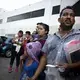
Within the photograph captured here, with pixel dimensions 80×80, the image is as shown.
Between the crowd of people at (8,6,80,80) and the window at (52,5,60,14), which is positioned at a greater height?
the window at (52,5,60,14)

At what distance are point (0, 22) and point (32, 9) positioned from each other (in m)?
10.5

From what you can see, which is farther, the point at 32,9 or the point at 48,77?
the point at 32,9

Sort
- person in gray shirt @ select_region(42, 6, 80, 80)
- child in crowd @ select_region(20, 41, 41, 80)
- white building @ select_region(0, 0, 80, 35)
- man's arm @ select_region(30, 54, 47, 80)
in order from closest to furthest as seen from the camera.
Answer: person in gray shirt @ select_region(42, 6, 80, 80) → man's arm @ select_region(30, 54, 47, 80) → child in crowd @ select_region(20, 41, 41, 80) → white building @ select_region(0, 0, 80, 35)

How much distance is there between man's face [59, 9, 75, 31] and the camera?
2.42 metres

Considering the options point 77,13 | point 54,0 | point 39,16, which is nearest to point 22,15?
point 39,16

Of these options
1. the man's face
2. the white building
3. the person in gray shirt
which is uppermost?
the white building

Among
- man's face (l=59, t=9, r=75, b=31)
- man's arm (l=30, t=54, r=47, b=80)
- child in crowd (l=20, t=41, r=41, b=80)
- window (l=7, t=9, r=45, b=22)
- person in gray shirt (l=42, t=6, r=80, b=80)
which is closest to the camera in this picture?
person in gray shirt (l=42, t=6, r=80, b=80)

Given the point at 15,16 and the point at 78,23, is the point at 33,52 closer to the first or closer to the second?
the point at 78,23

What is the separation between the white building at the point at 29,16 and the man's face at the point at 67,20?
17.6 metres

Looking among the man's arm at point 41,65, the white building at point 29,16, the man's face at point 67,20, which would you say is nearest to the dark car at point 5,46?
the white building at point 29,16

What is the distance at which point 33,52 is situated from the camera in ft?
9.75

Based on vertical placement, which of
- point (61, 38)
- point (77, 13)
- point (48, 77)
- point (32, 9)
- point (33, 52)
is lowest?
point (48, 77)

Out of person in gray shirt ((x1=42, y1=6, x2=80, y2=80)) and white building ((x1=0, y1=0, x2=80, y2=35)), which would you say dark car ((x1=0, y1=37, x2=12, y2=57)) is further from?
person in gray shirt ((x1=42, y1=6, x2=80, y2=80))

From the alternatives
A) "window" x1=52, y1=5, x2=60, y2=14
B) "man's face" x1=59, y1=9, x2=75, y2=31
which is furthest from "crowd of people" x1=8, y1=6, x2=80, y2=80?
"window" x1=52, y1=5, x2=60, y2=14
